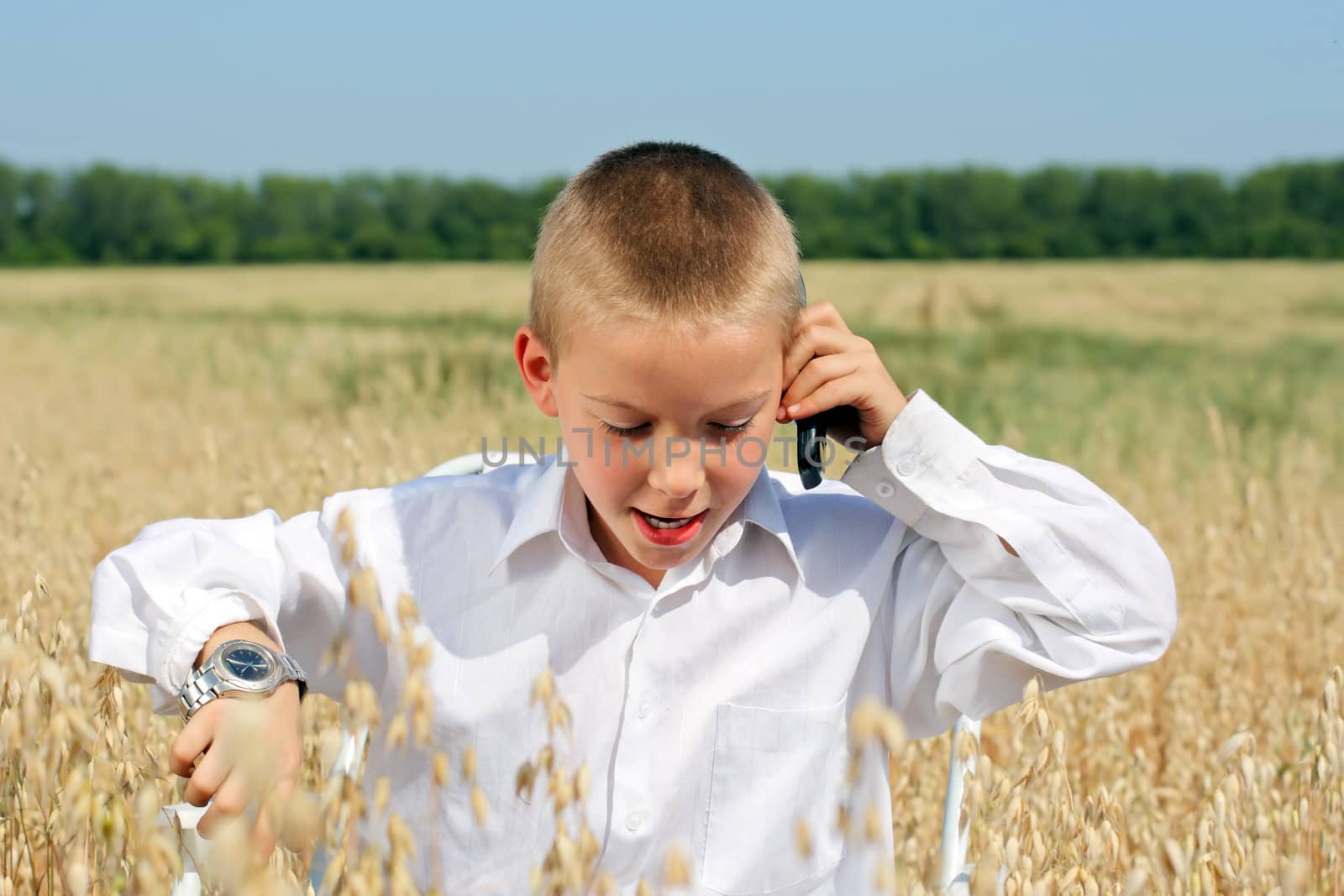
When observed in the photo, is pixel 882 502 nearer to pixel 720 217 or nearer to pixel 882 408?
pixel 882 408

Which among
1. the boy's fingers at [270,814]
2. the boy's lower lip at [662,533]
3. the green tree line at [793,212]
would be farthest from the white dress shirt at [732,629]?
the green tree line at [793,212]

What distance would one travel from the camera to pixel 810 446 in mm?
1205

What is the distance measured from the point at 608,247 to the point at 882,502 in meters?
0.38

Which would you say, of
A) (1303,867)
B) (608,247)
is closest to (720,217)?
(608,247)

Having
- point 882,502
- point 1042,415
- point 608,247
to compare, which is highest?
point 608,247

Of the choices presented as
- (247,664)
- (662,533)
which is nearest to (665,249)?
(662,533)

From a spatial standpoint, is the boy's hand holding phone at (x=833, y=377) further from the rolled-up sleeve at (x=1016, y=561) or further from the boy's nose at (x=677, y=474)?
the boy's nose at (x=677, y=474)

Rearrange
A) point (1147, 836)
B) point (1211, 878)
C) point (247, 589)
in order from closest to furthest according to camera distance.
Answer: point (1211, 878)
point (247, 589)
point (1147, 836)

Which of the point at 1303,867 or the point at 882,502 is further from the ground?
the point at 882,502

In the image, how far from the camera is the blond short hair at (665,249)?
3.62 feet

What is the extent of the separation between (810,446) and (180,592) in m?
0.59

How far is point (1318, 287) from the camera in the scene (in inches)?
584

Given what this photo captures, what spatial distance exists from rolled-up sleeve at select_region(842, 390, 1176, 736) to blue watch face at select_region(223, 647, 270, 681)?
580mm

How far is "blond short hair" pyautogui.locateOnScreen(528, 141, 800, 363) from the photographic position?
1.10 metres
